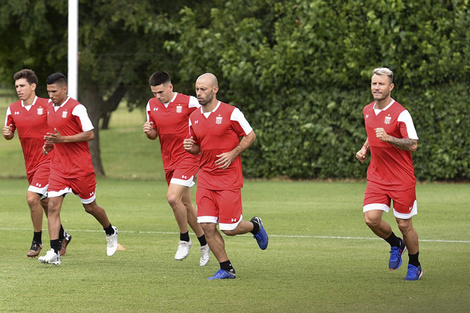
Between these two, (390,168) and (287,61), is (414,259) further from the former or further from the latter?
(287,61)

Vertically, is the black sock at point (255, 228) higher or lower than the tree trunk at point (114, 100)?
higher

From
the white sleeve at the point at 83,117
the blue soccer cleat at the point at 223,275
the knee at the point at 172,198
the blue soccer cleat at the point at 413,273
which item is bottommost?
the blue soccer cleat at the point at 223,275

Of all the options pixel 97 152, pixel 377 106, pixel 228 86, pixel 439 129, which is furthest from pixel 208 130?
pixel 97 152

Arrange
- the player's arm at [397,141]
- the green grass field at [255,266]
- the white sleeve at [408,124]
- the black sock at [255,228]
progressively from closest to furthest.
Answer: the green grass field at [255,266]
the player's arm at [397,141]
the white sleeve at [408,124]
the black sock at [255,228]

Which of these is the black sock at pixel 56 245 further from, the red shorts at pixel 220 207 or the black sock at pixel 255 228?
the black sock at pixel 255 228

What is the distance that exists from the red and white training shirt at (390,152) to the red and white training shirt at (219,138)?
1.26 meters

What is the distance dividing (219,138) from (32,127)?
3304 millimetres

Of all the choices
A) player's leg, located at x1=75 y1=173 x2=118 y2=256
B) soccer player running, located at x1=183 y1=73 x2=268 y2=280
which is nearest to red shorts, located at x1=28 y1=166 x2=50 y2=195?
player's leg, located at x1=75 y1=173 x2=118 y2=256

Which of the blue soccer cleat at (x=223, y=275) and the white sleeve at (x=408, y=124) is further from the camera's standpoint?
the blue soccer cleat at (x=223, y=275)

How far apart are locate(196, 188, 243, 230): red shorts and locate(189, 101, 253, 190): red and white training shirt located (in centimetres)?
6

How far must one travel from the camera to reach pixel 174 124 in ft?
36.1

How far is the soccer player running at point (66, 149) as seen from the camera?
10.9 meters

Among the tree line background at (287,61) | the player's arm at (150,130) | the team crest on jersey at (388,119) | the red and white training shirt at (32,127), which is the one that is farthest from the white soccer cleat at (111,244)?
the tree line background at (287,61)

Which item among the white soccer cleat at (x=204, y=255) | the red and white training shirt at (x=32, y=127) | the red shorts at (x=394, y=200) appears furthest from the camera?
the red and white training shirt at (x=32, y=127)
